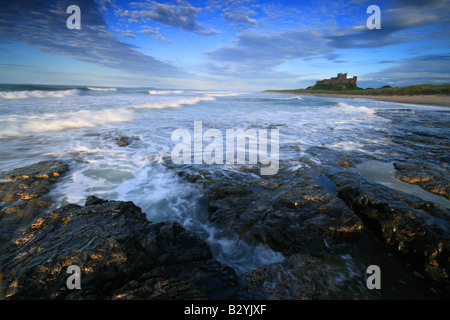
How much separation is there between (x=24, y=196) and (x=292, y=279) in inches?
186

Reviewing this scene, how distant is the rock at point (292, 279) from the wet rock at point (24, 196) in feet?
10.8

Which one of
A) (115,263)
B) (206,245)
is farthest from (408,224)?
(115,263)

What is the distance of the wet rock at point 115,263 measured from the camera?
5.88 ft

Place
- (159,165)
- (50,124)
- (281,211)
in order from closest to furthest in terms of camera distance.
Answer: (281,211), (159,165), (50,124)

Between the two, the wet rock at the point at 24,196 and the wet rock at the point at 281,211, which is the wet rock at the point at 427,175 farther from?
the wet rock at the point at 24,196

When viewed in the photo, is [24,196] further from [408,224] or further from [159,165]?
[408,224]

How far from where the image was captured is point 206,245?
7.95 ft

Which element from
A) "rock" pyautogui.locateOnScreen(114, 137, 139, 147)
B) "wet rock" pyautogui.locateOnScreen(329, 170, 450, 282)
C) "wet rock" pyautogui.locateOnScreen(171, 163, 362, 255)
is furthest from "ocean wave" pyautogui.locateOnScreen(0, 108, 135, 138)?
"wet rock" pyautogui.locateOnScreen(329, 170, 450, 282)

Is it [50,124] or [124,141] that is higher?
[50,124]

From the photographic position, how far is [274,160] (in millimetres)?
5531

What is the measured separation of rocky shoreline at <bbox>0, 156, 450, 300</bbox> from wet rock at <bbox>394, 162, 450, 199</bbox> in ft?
0.14

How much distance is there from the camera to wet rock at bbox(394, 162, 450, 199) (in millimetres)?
3671
